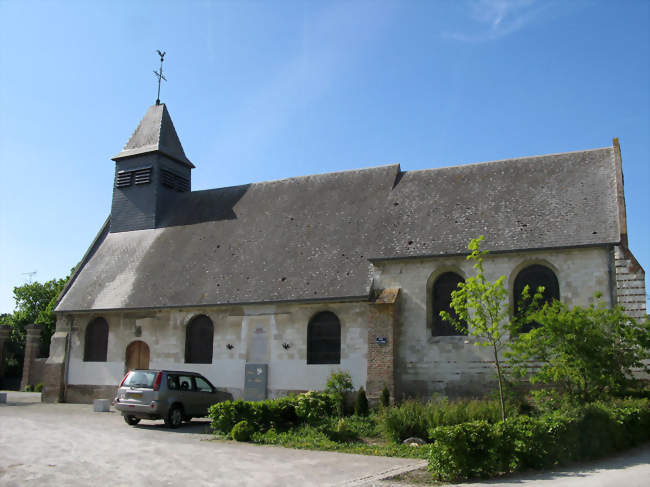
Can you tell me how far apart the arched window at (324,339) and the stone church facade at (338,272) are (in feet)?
0.15

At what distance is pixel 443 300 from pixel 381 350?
8.30 ft

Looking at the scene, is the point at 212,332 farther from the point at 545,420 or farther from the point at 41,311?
the point at 41,311

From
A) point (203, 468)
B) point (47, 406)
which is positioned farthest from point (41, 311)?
point (203, 468)

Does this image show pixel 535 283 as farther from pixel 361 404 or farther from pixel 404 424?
pixel 404 424

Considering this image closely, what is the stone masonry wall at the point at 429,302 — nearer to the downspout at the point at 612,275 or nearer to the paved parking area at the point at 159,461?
the downspout at the point at 612,275

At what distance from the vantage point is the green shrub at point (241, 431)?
12891 mm

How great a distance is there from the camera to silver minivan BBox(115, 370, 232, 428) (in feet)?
49.0

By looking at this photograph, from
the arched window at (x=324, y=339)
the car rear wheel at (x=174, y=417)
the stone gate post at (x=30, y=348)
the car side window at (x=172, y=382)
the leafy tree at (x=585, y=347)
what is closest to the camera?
the leafy tree at (x=585, y=347)

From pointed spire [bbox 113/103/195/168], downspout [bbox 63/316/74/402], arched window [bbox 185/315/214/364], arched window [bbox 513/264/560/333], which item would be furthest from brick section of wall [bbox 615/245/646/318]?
downspout [bbox 63/316/74/402]

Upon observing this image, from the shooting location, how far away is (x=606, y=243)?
15688 mm

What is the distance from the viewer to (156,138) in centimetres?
2711

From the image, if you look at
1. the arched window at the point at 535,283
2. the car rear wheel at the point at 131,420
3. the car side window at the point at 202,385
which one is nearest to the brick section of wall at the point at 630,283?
the arched window at the point at 535,283

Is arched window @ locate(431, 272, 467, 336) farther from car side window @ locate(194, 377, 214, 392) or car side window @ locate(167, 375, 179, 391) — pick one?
car side window @ locate(167, 375, 179, 391)

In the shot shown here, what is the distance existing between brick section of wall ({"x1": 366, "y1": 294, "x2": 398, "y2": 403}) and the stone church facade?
0.11ft
